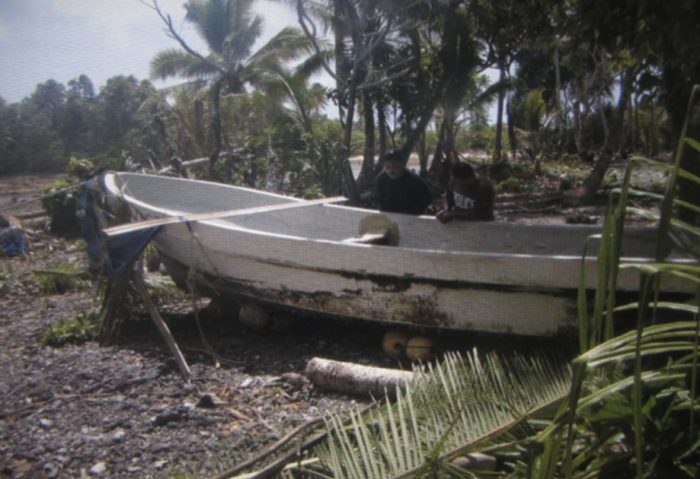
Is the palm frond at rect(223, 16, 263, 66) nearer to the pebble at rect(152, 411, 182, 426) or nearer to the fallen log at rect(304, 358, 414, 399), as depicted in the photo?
the fallen log at rect(304, 358, 414, 399)

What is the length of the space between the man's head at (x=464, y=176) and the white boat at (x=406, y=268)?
37 centimetres

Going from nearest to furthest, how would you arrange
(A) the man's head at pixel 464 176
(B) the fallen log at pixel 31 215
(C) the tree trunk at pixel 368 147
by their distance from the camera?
(A) the man's head at pixel 464 176, (B) the fallen log at pixel 31 215, (C) the tree trunk at pixel 368 147

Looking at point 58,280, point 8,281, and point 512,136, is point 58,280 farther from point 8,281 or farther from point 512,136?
point 512,136

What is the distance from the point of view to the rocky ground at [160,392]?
10.7 feet

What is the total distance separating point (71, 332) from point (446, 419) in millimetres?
3937

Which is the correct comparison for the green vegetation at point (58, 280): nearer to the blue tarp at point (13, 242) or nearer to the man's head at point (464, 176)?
the blue tarp at point (13, 242)

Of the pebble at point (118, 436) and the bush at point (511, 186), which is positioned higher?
the bush at point (511, 186)

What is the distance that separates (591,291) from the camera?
13.5 feet

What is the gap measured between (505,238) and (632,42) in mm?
2282

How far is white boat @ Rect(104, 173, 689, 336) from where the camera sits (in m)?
4.25

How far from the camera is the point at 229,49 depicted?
17094 mm

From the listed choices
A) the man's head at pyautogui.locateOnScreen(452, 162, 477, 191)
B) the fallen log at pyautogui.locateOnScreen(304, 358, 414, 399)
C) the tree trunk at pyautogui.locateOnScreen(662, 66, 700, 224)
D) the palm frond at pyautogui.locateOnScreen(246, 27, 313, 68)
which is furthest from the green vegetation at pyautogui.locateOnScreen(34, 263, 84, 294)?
the palm frond at pyautogui.locateOnScreen(246, 27, 313, 68)

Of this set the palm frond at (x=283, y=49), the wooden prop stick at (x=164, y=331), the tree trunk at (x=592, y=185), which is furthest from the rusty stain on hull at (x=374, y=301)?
the palm frond at (x=283, y=49)

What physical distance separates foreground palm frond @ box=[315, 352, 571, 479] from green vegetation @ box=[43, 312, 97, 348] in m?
3.37
